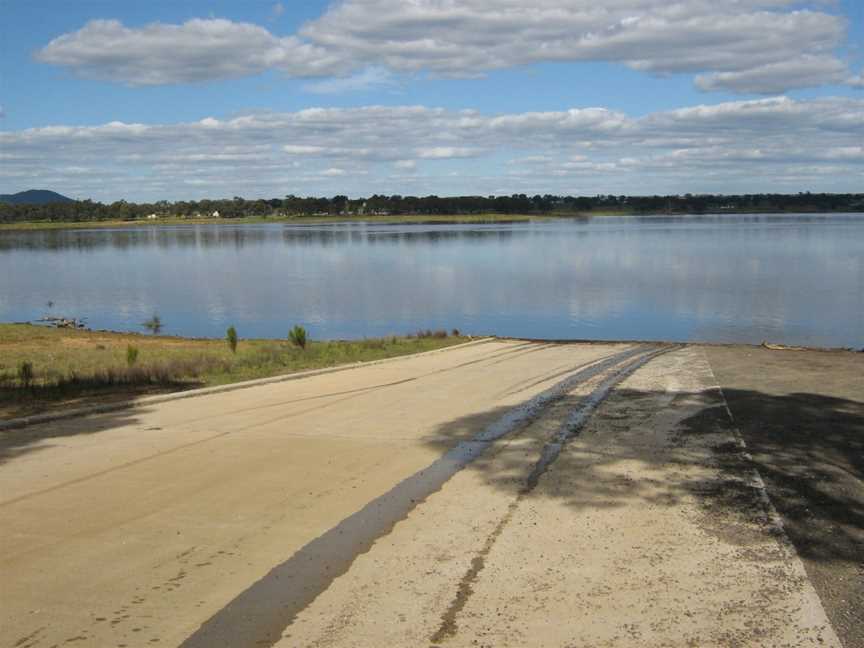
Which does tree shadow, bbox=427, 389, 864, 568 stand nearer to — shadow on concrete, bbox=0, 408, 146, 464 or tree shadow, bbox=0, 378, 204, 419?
shadow on concrete, bbox=0, 408, 146, 464

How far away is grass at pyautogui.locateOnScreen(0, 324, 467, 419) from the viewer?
11.5 meters

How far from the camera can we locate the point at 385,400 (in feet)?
37.5

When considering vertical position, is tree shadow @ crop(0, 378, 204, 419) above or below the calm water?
above

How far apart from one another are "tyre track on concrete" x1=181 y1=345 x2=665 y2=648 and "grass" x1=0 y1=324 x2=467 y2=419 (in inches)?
214

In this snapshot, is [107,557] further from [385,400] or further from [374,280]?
[374,280]

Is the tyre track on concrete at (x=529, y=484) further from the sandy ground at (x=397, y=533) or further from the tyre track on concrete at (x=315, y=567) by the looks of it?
the tyre track on concrete at (x=315, y=567)

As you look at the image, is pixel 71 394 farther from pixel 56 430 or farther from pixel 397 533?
pixel 397 533

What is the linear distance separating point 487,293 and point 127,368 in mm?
32966

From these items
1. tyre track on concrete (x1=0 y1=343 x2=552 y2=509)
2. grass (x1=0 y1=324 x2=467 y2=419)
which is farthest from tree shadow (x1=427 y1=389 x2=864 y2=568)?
grass (x1=0 y1=324 x2=467 y2=419)

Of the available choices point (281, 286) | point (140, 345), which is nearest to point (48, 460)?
point (140, 345)

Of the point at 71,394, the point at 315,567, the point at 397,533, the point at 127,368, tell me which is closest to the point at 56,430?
the point at 71,394

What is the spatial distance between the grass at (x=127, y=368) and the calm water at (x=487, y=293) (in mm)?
11303

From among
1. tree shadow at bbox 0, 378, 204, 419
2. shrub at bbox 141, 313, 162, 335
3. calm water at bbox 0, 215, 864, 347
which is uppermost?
tree shadow at bbox 0, 378, 204, 419

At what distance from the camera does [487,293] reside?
46688 millimetres
